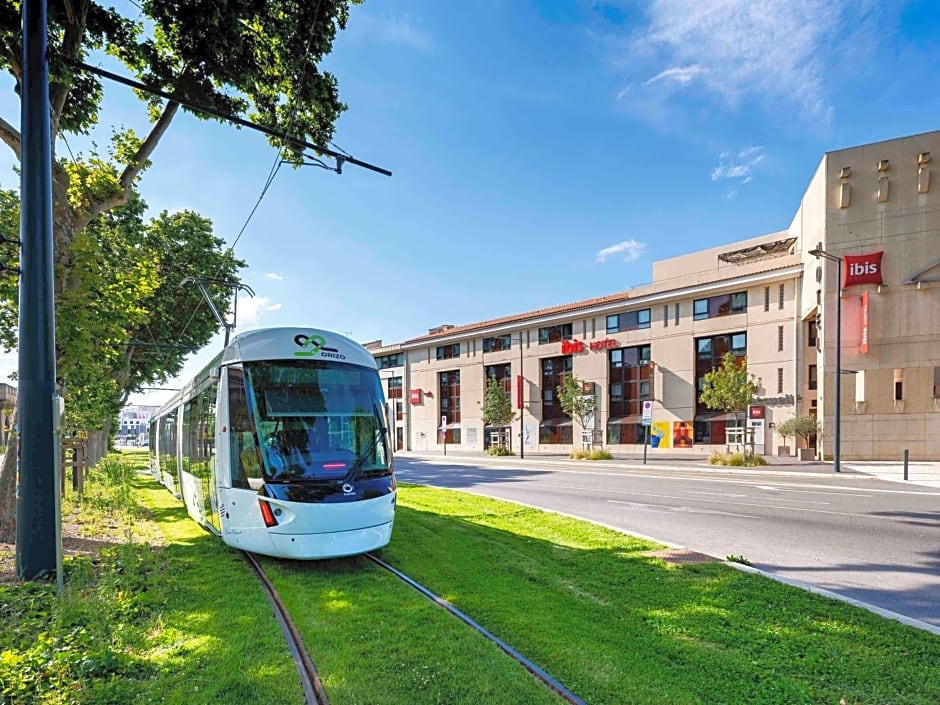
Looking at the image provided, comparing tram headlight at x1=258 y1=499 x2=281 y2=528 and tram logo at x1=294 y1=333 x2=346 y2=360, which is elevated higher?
→ tram logo at x1=294 y1=333 x2=346 y2=360

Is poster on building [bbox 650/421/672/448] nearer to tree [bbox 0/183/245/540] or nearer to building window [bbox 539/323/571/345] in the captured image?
building window [bbox 539/323/571/345]

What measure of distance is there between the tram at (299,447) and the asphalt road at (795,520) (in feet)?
18.1

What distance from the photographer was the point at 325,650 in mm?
4320

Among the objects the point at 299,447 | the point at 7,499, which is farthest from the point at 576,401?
the point at 7,499

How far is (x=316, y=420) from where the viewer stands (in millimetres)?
6727

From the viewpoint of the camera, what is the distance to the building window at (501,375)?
46.5m

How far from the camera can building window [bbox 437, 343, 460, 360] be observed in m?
51.8

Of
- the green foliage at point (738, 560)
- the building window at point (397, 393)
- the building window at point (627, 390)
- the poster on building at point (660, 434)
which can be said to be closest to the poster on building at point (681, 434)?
the poster on building at point (660, 434)

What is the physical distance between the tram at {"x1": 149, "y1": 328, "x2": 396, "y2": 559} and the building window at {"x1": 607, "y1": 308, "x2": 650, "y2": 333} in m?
34.4

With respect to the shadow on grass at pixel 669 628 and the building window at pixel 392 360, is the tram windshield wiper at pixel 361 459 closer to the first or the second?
the shadow on grass at pixel 669 628

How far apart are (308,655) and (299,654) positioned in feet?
0.26

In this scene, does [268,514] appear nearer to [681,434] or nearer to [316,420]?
[316,420]

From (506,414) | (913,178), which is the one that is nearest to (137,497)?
(506,414)

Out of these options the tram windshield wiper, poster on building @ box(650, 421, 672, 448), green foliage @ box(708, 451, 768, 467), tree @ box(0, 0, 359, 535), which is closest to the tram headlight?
the tram windshield wiper
